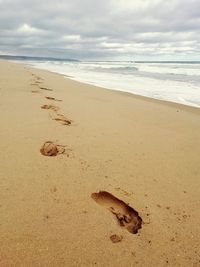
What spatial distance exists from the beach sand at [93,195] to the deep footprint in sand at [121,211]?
0.01 metres

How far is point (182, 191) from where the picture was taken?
8.97 ft

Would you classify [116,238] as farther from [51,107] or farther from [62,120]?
[51,107]

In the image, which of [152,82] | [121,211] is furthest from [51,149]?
[152,82]

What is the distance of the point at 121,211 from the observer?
235cm

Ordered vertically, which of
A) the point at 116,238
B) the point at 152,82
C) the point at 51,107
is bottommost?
the point at 152,82

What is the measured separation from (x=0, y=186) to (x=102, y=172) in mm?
914

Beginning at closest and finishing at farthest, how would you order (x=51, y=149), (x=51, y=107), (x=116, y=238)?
(x=116, y=238), (x=51, y=149), (x=51, y=107)

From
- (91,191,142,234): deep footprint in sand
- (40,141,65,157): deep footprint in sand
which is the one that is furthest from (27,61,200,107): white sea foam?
(91,191,142,234): deep footprint in sand

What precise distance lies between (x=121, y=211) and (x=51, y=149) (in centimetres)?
124

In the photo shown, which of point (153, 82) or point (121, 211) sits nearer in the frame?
point (121, 211)

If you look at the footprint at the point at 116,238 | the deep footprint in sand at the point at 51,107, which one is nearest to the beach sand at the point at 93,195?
the footprint at the point at 116,238

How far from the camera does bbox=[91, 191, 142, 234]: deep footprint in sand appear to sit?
2189 millimetres

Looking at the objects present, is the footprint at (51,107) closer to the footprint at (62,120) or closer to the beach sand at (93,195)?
the footprint at (62,120)

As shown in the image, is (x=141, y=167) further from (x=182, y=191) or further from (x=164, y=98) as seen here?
(x=164, y=98)
